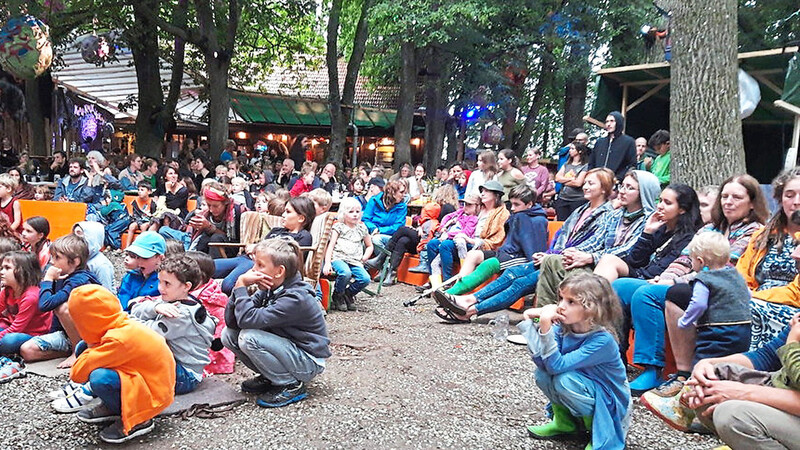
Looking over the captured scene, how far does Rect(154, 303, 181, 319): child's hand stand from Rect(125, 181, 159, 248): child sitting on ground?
652 centimetres

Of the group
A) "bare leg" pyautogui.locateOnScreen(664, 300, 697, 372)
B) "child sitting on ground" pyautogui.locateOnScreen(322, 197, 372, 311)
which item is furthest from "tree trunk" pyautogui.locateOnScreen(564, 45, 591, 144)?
"bare leg" pyautogui.locateOnScreen(664, 300, 697, 372)

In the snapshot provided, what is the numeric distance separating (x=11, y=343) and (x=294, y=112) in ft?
74.3

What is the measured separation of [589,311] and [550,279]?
90.5 inches

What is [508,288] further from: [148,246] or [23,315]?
→ [23,315]

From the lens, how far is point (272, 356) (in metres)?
3.92

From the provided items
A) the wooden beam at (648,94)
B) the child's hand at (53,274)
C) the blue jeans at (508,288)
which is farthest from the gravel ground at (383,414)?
the wooden beam at (648,94)

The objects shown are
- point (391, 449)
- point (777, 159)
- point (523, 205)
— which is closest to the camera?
point (391, 449)

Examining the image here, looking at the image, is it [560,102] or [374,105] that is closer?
[560,102]

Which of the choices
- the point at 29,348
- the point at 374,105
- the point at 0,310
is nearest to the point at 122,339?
the point at 29,348

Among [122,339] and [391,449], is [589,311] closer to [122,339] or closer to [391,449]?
[391,449]

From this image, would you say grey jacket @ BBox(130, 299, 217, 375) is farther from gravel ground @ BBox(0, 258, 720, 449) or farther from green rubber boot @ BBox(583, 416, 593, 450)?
green rubber boot @ BBox(583, 416, 593, 450)

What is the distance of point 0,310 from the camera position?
4879mm

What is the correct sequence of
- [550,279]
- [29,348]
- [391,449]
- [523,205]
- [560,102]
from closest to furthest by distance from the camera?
[391,449], [29,348], [550,279], [523,205], [560,102]

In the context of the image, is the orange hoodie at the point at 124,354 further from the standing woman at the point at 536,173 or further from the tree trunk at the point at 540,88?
the tree trunk at the point at 540,88
